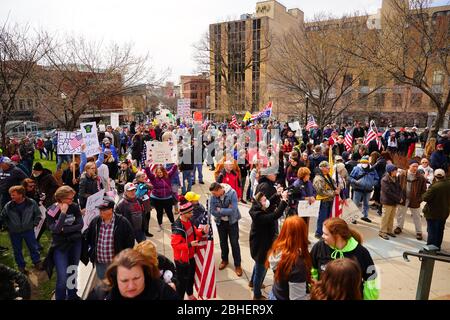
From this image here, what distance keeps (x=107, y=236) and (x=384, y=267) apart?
16.1 feet

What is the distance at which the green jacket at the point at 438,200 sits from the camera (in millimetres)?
5785

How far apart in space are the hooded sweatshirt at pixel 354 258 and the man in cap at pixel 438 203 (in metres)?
3.59

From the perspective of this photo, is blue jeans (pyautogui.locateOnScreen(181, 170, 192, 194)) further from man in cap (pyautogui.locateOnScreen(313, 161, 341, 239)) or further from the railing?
the railing

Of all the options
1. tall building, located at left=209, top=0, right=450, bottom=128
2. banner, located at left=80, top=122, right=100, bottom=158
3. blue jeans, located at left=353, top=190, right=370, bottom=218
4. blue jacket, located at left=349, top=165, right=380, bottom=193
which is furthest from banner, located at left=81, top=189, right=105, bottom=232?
tall building, located at left=209, top=0, right=450, bottom=128

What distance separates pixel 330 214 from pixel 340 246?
145 inches

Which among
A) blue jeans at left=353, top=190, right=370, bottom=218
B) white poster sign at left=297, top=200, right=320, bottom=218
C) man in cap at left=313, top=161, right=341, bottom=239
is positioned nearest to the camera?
white poster sign at left=297, top=200, right=320, bottom=218

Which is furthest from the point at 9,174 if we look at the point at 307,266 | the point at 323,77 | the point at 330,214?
the point at 323,77

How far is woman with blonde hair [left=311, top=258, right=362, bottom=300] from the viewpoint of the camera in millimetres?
2371

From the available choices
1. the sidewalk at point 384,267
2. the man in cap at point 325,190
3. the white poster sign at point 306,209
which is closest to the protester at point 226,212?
the sidewalk at point 384,267

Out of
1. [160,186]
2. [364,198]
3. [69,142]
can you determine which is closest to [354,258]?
[160,186]

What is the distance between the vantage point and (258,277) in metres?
4.56

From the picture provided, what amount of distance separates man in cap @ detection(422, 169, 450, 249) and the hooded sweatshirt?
3.59 metres
